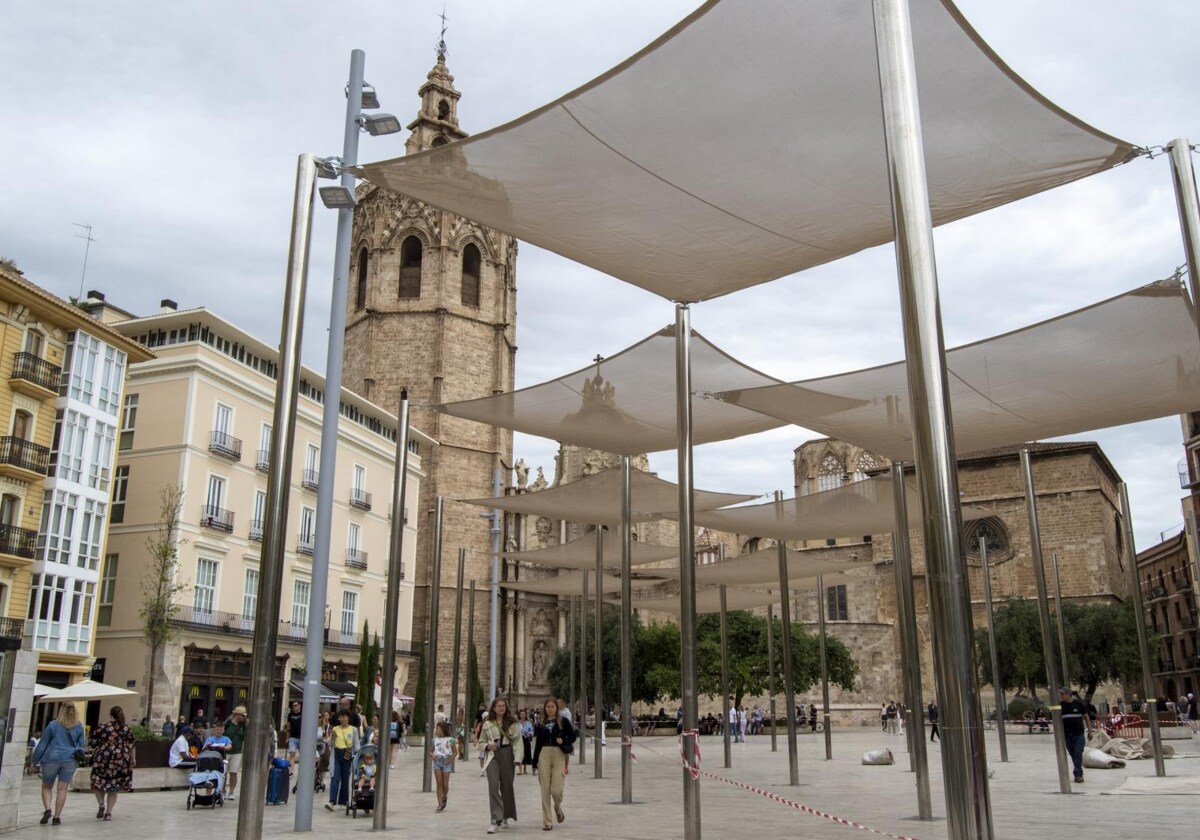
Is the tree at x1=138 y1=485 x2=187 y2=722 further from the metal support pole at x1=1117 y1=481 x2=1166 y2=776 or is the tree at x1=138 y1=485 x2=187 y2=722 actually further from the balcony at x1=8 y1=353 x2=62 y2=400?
the metal support pole at x1=1117 y1=481 x2=1166 y2=776

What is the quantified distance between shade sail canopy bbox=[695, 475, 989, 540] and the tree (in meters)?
17.6

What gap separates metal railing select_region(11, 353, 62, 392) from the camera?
90.0 ft

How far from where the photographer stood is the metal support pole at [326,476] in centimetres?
1042

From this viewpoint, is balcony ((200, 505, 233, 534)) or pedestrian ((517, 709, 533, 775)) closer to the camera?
pedestrian ((517, 709, 533, 775))

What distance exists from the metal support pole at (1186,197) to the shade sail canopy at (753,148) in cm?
49

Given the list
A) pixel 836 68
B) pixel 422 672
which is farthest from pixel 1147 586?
pixel 836 68

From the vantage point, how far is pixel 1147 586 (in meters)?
65.4

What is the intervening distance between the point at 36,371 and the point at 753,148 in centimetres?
2626

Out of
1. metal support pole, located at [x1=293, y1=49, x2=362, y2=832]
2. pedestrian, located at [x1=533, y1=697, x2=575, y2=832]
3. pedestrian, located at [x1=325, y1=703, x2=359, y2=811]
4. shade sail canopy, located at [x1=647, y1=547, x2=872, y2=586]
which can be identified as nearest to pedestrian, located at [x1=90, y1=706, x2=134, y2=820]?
pedestrian, located at [x1=325, y1=703, x2=359, y2=811]

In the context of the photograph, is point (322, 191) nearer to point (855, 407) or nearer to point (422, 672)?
point (855, 407)

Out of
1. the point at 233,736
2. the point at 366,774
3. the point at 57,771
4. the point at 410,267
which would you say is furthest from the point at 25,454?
the point at 410,267

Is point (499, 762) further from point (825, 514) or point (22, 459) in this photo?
point (22, 459)

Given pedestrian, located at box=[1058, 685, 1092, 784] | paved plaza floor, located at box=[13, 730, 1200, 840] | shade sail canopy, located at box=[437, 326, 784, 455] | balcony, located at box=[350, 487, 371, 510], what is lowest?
paved plaza floor, located at box=[13, 730, 1200, 840]

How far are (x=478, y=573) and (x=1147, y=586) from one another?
44.0m
